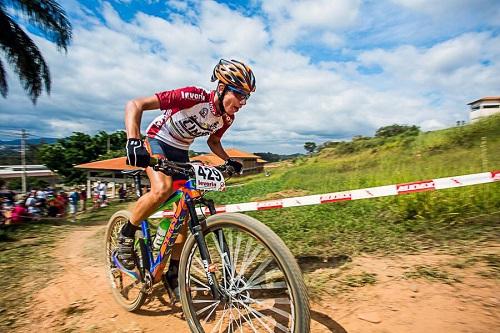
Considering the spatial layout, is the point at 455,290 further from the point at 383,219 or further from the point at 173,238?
the point at 383,219

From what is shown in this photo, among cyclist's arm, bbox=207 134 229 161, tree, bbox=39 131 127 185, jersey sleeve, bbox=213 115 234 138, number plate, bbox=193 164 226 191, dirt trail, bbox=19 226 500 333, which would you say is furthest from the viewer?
tree, bbox=39 131 127 185

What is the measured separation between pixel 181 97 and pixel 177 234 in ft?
4.53

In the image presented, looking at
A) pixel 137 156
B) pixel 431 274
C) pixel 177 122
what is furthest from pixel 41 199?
pixel 431 274

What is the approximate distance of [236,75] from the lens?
3.06 metres

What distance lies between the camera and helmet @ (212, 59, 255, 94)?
307 centimetres

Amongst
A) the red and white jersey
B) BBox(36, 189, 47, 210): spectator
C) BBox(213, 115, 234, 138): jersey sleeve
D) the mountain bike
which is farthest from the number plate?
BBox(36, 189, 47, 210): spectator

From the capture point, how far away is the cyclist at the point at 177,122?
301 cm

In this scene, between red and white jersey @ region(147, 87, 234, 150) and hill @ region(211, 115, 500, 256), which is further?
hill @ region(211, 115, 500, 256)

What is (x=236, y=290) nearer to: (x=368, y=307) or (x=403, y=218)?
(x=368, y=307)

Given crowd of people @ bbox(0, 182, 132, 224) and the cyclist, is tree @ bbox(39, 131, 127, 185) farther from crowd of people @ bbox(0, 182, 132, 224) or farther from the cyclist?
the cyclist

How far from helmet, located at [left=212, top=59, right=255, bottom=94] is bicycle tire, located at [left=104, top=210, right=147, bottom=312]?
200cm

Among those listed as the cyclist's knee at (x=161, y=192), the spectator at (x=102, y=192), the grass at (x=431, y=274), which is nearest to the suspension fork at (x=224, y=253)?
the cyclist's knee at (x=161, y=192)

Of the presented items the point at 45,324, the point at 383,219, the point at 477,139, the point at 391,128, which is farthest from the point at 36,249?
the point at 391,128

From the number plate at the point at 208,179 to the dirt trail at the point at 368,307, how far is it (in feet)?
4.73
